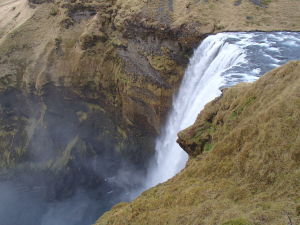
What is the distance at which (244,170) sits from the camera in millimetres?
11867

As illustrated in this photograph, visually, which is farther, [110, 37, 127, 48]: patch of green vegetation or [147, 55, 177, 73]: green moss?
[110, 37, 127, 48]: patch of green vegetation

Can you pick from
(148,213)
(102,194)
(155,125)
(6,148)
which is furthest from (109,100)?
(148,213)

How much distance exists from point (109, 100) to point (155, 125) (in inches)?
300

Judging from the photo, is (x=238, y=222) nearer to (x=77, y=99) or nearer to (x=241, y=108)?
(x=241, y=108)

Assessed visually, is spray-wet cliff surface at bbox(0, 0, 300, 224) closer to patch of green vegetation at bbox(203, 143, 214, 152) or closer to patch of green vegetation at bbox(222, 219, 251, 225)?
patch of green vegetation at bbox(203, 143, 214, 152)

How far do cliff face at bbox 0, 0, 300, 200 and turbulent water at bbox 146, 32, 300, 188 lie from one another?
446 centimetres

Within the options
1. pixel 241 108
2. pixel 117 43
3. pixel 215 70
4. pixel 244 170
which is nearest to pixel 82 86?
pixel 117 43

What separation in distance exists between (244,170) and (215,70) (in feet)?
51.8

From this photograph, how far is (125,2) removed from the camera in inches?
1582

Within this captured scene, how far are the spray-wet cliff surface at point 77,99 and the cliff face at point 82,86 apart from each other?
125 mm

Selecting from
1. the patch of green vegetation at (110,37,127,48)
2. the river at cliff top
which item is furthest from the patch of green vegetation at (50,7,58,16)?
the river at cliff top

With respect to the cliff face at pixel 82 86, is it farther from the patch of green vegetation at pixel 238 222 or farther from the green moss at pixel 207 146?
the patch of green vegetation at pixel 238 222

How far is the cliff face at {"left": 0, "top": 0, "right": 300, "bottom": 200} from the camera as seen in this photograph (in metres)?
37.5

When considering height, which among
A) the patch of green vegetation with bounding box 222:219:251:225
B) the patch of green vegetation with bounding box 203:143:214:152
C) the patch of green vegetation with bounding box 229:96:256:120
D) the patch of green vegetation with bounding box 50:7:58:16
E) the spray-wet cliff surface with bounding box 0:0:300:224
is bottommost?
the spray-wet cliff surface with bounding box 0:0:300:224
